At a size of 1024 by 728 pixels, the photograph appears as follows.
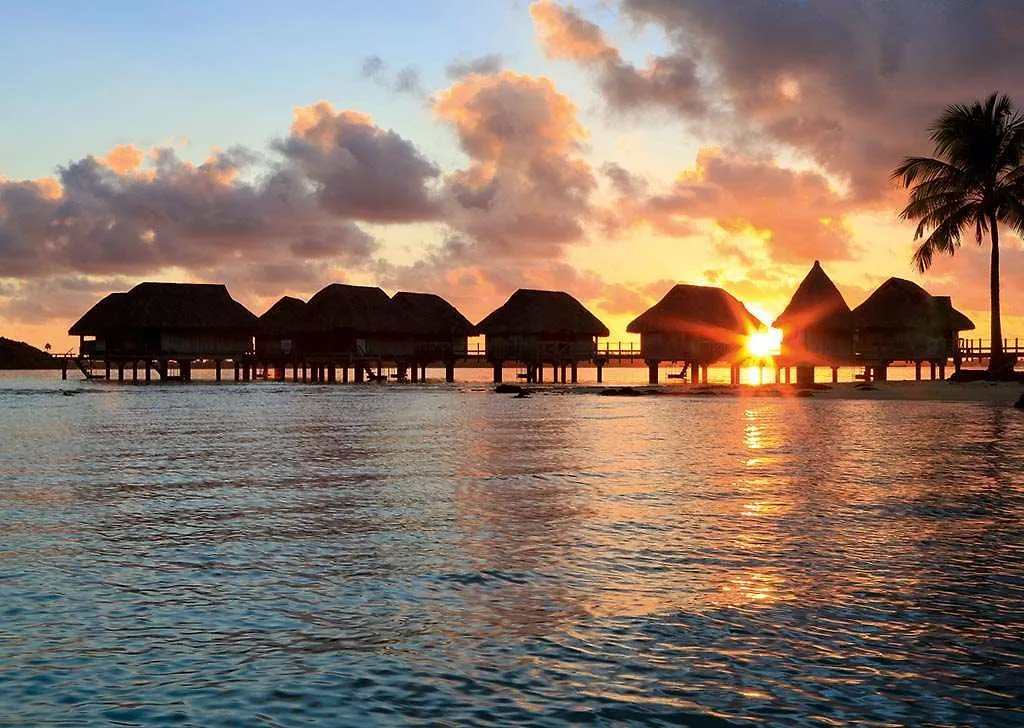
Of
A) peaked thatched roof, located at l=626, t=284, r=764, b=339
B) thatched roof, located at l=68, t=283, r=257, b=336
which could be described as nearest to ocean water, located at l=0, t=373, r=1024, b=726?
peaked thatched roof, located at l=626, t=284, r=764, b=339

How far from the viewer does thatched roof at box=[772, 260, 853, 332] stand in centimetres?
5284

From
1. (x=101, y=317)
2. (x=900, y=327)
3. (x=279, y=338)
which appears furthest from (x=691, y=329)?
(x=101, y=317)

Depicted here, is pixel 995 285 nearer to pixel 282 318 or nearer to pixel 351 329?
pixel 351 329

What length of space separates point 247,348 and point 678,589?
58.3m

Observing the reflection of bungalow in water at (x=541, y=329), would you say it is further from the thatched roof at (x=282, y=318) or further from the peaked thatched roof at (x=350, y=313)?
the thatched roof at (x=282, y=318)

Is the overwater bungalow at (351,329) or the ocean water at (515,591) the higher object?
the overwater bungalow at (351,329)

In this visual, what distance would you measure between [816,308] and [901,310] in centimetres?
448

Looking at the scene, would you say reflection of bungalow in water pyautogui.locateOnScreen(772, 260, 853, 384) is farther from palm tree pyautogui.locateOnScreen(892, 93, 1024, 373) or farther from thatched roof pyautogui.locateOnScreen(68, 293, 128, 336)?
thatched roof pyautogui.locateOnScreen(68, 293, 128, 336)

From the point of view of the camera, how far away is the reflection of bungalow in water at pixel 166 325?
59.7 m

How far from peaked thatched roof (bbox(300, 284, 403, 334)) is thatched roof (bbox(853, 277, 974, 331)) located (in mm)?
26332

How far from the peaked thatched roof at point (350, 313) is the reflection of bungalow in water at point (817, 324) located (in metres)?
22.5

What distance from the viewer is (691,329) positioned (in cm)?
5641

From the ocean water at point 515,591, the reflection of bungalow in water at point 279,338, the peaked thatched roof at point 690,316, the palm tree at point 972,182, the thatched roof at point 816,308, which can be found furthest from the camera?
the reflection of bungalow in water at point 279,338

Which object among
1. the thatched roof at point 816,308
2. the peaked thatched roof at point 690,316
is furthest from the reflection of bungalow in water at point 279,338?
the thatched roof at point 816,308
